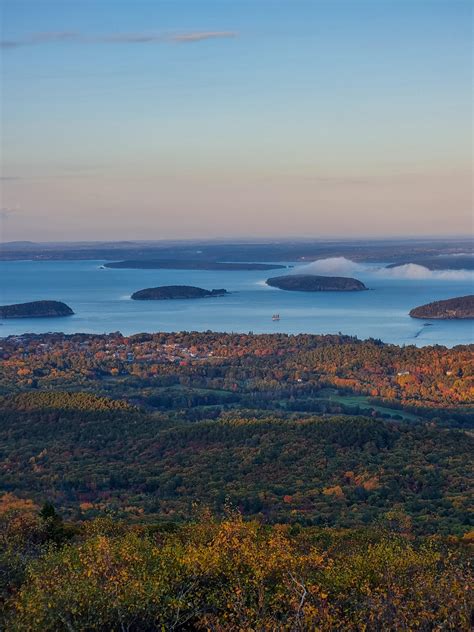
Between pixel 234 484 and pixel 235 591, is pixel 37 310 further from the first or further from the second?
pixel 235 591

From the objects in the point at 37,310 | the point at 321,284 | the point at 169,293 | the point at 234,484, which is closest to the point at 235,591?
the point at 234,484

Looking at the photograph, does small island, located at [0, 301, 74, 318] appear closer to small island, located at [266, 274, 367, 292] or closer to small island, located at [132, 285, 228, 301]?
small island, located at [132, 285, 228, 301]

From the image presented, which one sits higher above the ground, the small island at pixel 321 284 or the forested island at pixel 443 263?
the forested island at pixel 443 263

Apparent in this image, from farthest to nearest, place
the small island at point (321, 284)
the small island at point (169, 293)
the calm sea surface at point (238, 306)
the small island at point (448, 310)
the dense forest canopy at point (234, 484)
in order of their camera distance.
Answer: the small island at point (321, 284), the small island at point (169, 293), the small island at point (448, 310), the calm sea surface at point (238, 306), the dense forest canopy at point (234, 484)

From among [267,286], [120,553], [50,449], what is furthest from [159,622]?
[267,286]

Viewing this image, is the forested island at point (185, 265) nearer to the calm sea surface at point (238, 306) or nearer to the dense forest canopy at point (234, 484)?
the calm sea surface at point (238, 306)

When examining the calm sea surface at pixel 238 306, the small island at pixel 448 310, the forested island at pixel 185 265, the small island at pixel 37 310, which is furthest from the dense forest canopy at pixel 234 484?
the forested island at pixel 185 265

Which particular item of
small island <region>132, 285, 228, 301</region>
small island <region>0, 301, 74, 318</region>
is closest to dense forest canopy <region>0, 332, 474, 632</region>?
small island <region>0, 301, 74, 318</region>
